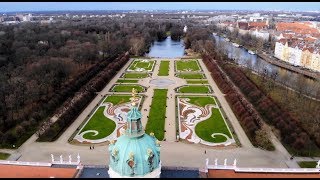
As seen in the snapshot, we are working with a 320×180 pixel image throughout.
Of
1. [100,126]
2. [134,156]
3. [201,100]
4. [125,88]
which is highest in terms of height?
[134,156]

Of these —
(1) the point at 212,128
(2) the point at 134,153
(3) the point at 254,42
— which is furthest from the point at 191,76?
(2) the point at 134,153

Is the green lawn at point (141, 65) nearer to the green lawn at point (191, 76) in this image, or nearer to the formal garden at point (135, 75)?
the formal garden at point (135, 75)

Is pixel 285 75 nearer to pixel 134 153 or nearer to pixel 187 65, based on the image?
pixel 187 65

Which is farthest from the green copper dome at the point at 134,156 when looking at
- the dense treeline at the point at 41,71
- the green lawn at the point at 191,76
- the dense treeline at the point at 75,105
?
the green lawn at the point at 191,76

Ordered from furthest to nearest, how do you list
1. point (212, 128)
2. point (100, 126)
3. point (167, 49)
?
point (167, 49)
point (100, 126)
point (212, 128)

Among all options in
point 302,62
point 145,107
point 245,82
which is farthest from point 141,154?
point 302,62

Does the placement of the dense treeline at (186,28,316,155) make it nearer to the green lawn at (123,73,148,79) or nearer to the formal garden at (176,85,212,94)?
the formal garden at (176,85,212,94)
